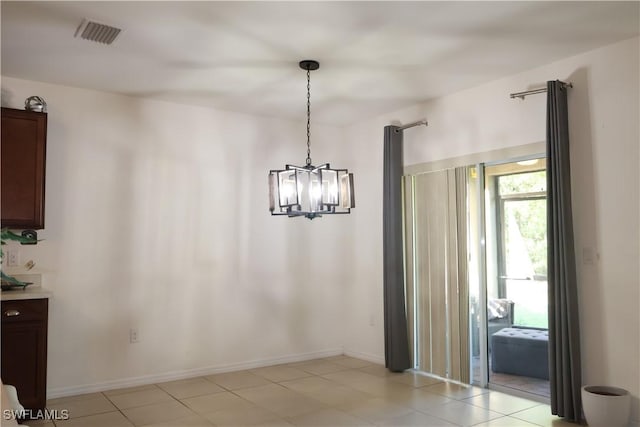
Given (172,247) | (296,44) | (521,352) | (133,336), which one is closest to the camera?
(296,44)

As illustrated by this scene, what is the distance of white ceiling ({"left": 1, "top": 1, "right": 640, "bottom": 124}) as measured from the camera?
3035 mm

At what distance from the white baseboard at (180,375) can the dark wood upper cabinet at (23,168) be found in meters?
1.44

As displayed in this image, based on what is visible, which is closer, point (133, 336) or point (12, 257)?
point (12, 257)

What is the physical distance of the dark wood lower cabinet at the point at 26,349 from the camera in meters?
3.62

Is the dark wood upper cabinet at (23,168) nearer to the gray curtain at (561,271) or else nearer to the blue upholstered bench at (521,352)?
the gray curtain at (561,271)

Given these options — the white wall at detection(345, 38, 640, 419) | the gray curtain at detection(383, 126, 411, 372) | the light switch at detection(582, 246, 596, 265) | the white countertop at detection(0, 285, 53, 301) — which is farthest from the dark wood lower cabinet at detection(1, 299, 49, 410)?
the light switch at detection(582, 246, 596, 265)

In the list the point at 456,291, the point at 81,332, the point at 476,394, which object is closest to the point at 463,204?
the point at 456,291

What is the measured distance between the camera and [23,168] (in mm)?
3961

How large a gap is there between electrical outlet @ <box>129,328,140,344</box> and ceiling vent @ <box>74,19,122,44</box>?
2.59 m

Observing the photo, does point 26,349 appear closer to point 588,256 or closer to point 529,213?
point 588,256

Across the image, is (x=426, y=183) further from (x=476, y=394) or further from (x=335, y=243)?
(x=476, y=394)

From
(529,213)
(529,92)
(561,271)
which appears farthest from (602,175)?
(529,213)

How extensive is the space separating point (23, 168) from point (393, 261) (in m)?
3.43

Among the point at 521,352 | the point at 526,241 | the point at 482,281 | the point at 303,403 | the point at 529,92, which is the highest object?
the point at 529,92
